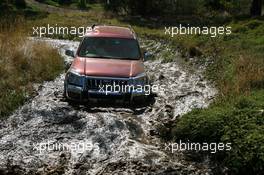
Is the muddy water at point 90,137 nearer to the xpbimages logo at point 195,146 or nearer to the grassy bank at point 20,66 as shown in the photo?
the xpbimages logo at point 195,146

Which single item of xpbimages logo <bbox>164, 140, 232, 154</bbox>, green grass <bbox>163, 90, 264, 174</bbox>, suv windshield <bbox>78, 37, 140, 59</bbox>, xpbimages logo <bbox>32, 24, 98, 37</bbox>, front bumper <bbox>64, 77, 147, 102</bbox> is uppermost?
suv windshield <bbox>78, 37, 140, 59</bbox>

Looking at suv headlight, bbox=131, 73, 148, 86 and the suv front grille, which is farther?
suv headlight, bbox=131, 73, 148, 86

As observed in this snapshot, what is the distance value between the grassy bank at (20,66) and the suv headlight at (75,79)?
1512mm

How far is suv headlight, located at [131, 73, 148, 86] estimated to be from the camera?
1164 centimetres

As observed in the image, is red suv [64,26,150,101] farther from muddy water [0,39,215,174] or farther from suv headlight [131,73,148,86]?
muddy water [0,39,215,174]

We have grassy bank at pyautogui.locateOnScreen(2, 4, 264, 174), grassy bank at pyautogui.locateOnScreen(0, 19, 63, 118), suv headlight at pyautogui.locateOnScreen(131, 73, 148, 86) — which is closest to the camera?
grassy bank at pyautogui.locateOnScreen(2, 4, 264, 174)

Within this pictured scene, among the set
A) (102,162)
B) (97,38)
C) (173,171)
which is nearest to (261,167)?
(173,171)

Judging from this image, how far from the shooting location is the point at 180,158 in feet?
31.2

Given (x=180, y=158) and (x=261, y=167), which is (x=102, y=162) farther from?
(x=261, y=167)

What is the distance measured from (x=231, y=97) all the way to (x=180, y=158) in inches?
130

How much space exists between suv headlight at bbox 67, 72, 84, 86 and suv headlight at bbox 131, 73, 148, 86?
1.20 metres

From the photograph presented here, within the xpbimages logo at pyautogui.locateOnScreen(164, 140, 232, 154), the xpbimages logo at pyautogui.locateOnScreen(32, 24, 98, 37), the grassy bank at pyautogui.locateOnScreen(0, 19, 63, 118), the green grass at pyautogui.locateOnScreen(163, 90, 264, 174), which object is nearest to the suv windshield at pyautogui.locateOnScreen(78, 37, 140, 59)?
the grassy bank at pyautogui.locateOnScreen(0, 19, 63, 118)

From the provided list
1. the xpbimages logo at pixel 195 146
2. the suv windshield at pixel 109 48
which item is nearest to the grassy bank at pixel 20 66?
the suv windshield at pixel 109 48

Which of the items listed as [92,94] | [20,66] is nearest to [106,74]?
[92,94]
